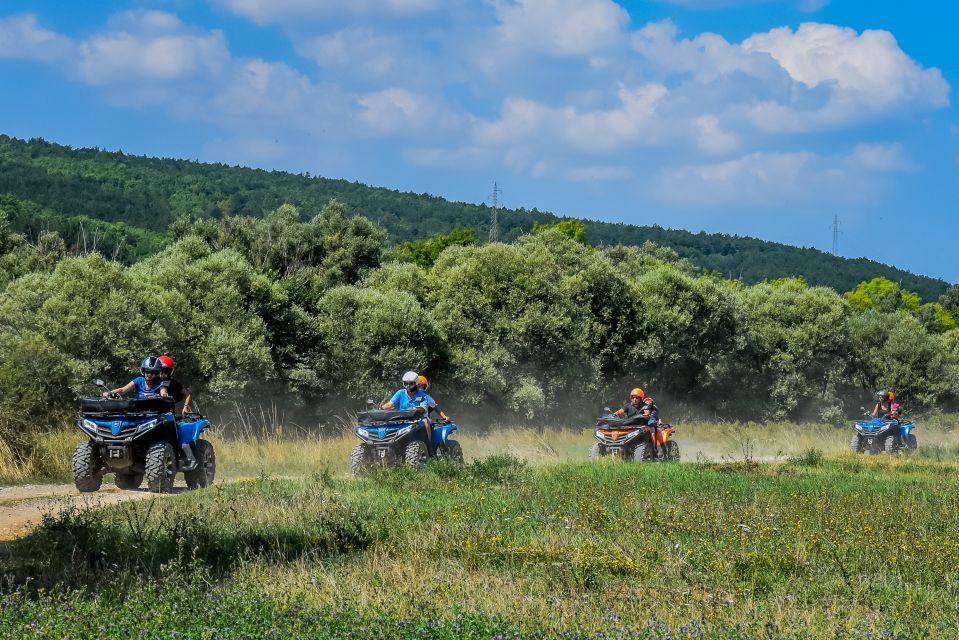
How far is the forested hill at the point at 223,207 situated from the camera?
70.0 metres

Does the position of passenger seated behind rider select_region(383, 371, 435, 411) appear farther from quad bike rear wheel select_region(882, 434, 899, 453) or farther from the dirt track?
quad bike rear wheel select_region(882, 434, 899, 453)

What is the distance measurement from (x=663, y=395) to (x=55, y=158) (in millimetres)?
77530

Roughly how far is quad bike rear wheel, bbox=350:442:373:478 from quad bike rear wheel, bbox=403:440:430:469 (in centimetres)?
61

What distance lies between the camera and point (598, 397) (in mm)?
40562

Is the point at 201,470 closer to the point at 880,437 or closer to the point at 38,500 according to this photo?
the point at 38,500

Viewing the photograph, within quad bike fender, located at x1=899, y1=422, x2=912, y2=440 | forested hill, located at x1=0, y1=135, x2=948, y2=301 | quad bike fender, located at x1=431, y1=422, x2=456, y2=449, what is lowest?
quad bike fender, located at x1=899, y1=422, x2=912, y2=440

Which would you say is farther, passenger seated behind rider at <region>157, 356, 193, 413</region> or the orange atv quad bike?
the orange atv quad bike

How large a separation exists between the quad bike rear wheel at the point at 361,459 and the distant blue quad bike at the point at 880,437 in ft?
61.5

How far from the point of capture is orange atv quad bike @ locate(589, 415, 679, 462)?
843 inches

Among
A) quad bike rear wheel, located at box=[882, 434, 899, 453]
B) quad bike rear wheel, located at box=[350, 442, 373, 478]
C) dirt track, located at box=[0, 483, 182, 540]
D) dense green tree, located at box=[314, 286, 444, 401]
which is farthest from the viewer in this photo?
dense green tree, located at box=[314, 286, 444, 401]

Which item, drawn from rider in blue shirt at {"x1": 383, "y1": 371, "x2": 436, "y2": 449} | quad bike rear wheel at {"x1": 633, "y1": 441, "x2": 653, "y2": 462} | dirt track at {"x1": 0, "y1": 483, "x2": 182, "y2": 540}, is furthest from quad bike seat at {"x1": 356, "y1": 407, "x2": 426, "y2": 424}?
quad bike rear wheel at {"x1": 633, "y1": 441, "x2": 653, "y2": 462}

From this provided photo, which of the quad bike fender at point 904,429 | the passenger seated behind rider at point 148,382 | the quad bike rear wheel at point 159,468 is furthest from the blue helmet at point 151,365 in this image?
the quad bike fender at point 904,429

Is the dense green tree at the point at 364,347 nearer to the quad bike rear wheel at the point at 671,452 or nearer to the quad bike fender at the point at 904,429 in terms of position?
the quad bike rear wheel at the point at 671,452

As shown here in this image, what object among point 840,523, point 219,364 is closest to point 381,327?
point 219,364
